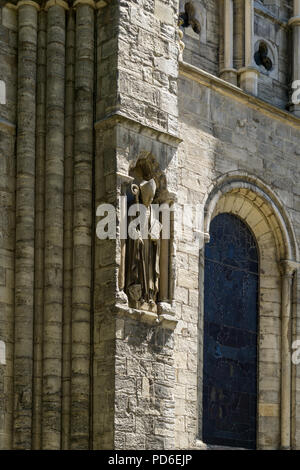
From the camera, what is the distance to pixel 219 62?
714 inches

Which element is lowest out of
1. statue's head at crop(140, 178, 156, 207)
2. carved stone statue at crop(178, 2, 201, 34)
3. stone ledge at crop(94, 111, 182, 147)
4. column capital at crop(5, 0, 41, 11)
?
statue's head at crop(140, 178, 156, 207)

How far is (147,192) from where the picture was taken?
14.7 metres

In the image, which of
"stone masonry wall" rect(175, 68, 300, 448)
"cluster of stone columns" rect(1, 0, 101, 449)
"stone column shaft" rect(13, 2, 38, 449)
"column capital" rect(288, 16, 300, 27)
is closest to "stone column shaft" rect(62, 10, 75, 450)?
"cluster of stone columns" rect(1, 0, 101, 449)

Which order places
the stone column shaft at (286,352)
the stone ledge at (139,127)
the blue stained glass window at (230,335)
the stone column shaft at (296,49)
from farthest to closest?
the stone column shaft at (296,49)
the stone column shaft at (286,352)
the blue stained glass window at (230,335)
the stone ledge at (139,127)

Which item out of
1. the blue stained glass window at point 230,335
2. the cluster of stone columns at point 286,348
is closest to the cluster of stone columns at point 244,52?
the blue stained glass window at point 230,335

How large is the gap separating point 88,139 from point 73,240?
1222 millimetres

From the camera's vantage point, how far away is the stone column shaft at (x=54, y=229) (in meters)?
13.9

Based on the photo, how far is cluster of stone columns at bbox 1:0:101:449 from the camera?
1389 cm

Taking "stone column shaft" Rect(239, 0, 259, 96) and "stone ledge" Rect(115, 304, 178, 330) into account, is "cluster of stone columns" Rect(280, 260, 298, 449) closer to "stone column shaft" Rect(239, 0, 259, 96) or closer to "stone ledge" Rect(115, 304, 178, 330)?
"stone column shaft" Rect(239, 0, 259, 96)

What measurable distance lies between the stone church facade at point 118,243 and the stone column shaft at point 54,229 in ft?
0.06

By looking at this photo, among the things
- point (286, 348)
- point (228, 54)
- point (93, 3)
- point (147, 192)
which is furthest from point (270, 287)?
point (93, 3)

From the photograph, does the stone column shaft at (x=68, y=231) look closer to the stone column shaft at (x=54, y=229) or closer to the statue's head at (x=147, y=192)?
the stone column shaft at (x=54, y=229)

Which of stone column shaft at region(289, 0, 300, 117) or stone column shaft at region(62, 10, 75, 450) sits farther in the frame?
stone column shaft at region(289, 0, 300, 117)

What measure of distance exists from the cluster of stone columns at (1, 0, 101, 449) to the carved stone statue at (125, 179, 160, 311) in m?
0.47
